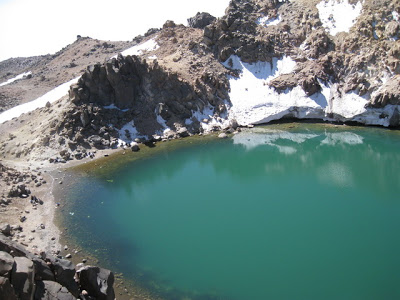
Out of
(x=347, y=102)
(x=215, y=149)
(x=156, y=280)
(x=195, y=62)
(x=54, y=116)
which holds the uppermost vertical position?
(x=195, y=62)

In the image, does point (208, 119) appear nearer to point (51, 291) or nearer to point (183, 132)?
point (183, 132)

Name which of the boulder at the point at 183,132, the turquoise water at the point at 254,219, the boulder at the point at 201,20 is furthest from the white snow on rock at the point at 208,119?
the boulder at the point at 201,20

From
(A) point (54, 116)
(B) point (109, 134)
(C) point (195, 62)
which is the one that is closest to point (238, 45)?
(C) point (195, 62)

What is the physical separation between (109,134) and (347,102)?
3185 centimetres

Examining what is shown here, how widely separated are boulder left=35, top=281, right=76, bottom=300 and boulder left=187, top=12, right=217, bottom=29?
6014 centimetres

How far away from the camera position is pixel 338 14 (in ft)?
190

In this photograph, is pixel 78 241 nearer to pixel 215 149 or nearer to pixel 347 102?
pixel 215 149

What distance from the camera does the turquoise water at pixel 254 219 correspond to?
22.1m

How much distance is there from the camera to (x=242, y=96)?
181 feet

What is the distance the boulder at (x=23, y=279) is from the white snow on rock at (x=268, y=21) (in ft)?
187

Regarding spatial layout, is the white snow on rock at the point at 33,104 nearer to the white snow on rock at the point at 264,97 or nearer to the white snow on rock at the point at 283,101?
the white snow on rock at the point at 264,97

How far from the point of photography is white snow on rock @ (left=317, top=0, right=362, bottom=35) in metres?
56.4

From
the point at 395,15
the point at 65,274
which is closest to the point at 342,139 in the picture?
the point at 395,15

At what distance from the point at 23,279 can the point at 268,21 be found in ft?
191
